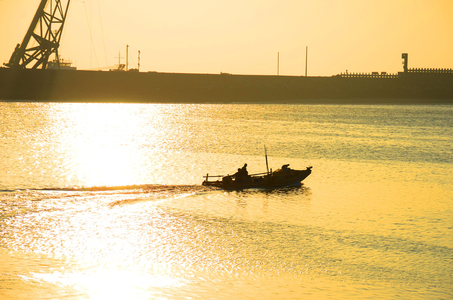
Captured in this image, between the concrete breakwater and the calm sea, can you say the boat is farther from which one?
the concrete breakwater

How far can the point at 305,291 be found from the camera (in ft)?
52.1

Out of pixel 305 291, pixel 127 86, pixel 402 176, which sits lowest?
pixel 305 291

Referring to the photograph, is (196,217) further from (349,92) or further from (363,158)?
(349,92)

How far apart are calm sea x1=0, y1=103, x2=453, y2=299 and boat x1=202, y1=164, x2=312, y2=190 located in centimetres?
75

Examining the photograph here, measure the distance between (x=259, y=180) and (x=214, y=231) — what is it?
35.0 ft

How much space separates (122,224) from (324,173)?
2188 cm

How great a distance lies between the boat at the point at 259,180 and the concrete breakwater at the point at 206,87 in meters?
87.7

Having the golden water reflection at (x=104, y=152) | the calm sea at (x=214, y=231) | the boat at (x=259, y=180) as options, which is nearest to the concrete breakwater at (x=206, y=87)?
the golden water reflection at (x=104, y=152)

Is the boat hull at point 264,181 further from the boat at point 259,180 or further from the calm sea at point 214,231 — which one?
the calm sea at point 214,231

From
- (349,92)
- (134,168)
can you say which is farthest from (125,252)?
(349,92)

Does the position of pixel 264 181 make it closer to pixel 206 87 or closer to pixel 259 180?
pixel 259 180

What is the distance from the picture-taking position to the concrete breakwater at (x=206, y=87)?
114312 millimetres

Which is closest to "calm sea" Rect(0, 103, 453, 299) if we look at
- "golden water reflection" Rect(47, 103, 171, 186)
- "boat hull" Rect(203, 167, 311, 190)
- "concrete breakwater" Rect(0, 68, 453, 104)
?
"golden water reflection" Rect(47, 103, 171, 186)

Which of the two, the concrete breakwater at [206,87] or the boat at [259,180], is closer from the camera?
the boat at [259,180]
